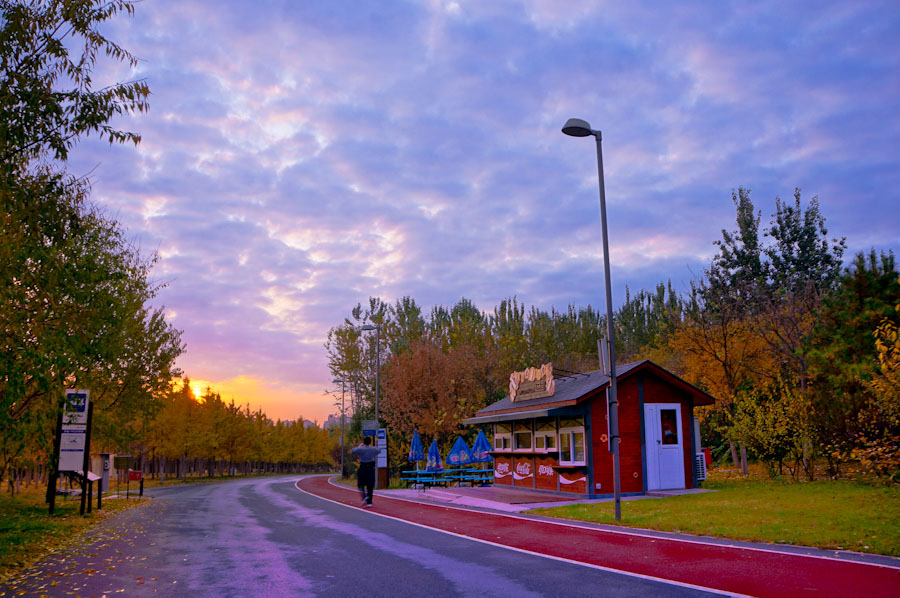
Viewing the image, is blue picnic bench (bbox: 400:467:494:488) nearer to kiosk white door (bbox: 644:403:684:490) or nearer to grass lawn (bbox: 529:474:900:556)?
kiosk white door (bbox: 644:403:684:490)

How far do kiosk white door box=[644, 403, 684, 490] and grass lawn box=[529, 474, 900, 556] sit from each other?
1905 mm

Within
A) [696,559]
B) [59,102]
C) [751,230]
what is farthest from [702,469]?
[751,230]

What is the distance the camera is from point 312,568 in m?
9.19

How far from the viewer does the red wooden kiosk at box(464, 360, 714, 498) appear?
854 inches

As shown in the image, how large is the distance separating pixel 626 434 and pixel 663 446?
161cm

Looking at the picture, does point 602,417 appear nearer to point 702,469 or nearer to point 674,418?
point 674,418

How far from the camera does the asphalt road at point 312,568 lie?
7629 millimetres

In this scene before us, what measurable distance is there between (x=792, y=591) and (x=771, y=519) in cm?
657

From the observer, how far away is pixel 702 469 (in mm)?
23141

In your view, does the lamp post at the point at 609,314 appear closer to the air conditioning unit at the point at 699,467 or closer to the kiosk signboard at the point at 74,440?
the air conditioning unit at the point at 699,467

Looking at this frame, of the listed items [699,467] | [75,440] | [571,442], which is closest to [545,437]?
[571,442]

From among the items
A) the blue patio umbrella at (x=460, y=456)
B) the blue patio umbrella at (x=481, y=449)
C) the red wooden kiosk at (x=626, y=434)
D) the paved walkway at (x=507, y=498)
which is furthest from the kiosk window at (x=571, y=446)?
the blue patio umbrella at (x=460, y=456)

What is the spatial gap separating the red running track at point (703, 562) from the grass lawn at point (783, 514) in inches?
47.5

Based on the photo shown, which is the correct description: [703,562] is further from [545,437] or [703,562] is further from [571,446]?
[545,437]
